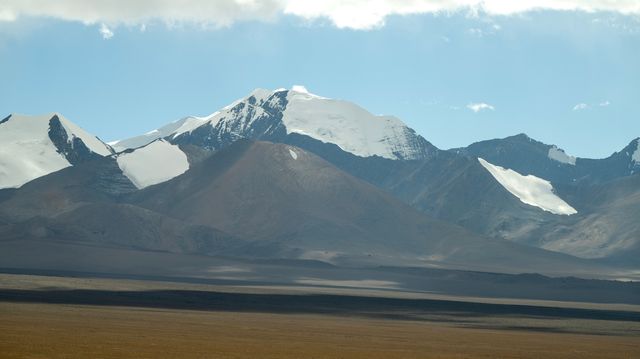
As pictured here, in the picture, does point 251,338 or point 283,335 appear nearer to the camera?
point 251,338

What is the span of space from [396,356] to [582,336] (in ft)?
130

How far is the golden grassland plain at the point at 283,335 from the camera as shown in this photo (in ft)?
252

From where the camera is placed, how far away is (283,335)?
96.9 metres

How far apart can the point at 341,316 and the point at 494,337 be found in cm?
2722

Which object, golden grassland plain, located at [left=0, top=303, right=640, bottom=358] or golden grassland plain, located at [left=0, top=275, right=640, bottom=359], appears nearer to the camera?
golden grassland plain, located at [left=0, top=303, right=640, bottom=358]

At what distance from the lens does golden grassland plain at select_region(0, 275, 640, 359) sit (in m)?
76.7

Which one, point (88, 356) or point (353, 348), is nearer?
point (88, 356)

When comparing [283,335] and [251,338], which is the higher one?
[283,335]

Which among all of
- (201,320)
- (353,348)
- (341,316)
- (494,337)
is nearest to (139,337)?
(353,348)

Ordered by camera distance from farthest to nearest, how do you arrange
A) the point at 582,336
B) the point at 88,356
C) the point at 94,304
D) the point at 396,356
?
the point at 94,304 → the point at 582,336 → the point at 396,356 → the point at 88,356

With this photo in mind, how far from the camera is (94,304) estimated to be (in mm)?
125000

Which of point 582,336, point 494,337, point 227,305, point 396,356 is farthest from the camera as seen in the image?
point 227,305

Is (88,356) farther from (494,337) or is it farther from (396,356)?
(494,337)

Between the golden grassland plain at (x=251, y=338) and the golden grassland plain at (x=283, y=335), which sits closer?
the golden grassland plain at (x=251, y=338)
